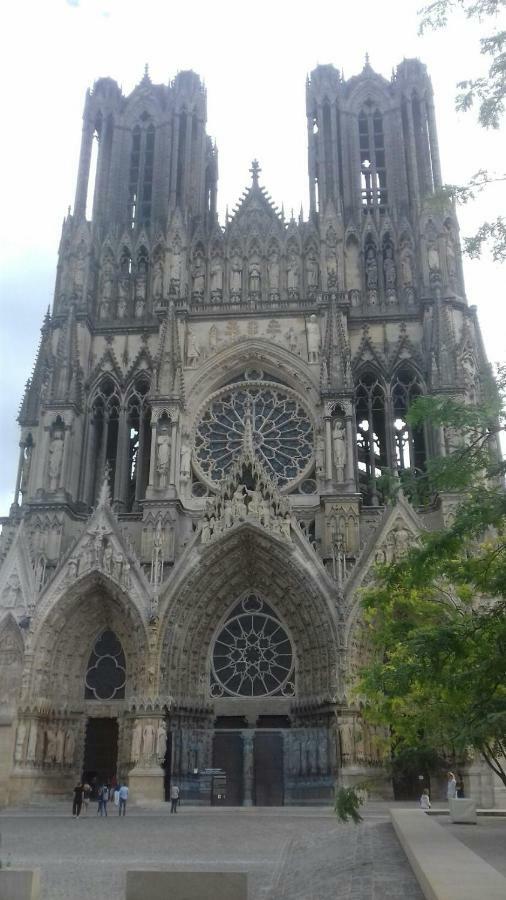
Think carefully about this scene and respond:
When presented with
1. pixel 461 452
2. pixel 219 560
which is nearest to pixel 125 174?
pixel 219 560

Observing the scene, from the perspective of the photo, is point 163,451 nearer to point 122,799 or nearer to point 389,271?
point 122,799

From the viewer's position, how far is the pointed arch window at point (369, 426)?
30.4 meters

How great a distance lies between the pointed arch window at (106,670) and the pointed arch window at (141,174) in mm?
18034

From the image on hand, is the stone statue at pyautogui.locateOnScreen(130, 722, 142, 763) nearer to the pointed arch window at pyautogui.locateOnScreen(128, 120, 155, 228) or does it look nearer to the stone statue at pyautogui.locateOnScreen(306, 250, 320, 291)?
the stone statue at pyautogui.locateOnScreen(306, 250, 320, 291)

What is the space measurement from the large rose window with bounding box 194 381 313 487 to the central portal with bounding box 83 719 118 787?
29.9 ft

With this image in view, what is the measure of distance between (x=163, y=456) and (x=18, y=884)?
72.6 ft

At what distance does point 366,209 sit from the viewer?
34.9 meters

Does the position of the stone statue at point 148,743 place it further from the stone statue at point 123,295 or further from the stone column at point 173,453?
the stone statue at point 123,295

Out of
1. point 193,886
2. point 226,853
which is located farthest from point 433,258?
point 193,886

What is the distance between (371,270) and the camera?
109 feet

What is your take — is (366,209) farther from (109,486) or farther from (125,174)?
(109,486)

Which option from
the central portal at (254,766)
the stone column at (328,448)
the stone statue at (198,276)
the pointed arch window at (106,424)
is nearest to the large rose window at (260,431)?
the stone column at (328,448)

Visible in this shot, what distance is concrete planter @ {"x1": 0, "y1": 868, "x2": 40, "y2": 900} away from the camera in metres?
6.95

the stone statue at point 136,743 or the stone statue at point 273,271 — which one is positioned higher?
the stone statue at point 273,271
